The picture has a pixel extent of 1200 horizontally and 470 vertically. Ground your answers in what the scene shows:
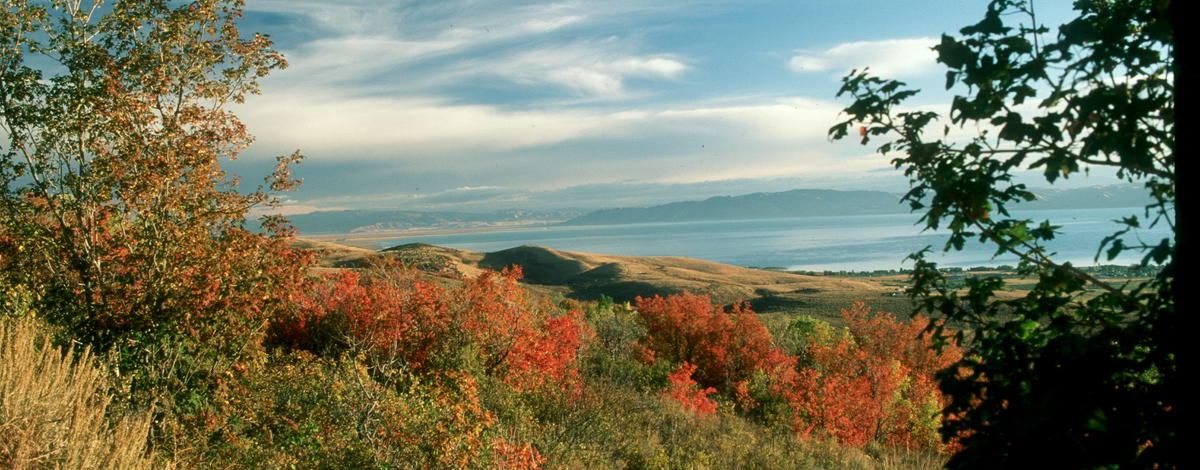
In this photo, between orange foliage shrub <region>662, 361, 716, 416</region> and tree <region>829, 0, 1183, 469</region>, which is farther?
orange foliage shrub <region>662, 361, 716, 416</region>

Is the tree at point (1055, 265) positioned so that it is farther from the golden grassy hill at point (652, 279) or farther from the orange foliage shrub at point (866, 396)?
the golden grassy hill at point (652, 279)

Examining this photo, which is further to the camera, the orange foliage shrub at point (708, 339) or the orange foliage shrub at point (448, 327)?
the orange foliage shrub at point (708, 339)

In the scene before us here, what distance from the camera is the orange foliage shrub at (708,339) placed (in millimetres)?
32781

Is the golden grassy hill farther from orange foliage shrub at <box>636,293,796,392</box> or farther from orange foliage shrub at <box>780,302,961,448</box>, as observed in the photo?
orange foliage shrub at <box>780,302,961,448</box>

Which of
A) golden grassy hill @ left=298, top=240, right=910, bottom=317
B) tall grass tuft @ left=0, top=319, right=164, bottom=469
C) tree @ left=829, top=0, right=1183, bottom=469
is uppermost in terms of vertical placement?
tree @ left=829, top=0, right=1183, bottom=469

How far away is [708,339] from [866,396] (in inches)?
365

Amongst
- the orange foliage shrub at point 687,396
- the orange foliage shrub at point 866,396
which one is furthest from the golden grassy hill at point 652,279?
the orange foliage shrub at point 687,396

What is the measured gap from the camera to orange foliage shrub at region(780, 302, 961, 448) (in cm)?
2459

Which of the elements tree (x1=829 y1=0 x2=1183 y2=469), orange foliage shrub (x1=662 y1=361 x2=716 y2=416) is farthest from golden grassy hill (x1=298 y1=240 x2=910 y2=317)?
tree (x1=829 y1=0 x2=1183 y2=469)

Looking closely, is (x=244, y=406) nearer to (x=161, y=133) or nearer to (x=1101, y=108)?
(x=161, y=133)

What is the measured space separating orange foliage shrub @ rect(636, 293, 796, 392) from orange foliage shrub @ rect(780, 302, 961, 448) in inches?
115

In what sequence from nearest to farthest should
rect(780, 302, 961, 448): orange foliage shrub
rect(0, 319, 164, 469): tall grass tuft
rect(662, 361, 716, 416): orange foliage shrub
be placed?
rect(0, 319, 164, 469): tall grass tuft, rect(662, 361, 716, 416): orange foliage shrub, rect(780, 302, 961, 448): orange foliage shrub

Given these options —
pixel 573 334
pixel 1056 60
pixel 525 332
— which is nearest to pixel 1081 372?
pixel 1056 60

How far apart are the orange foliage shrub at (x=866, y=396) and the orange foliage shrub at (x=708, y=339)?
9.54 feet
